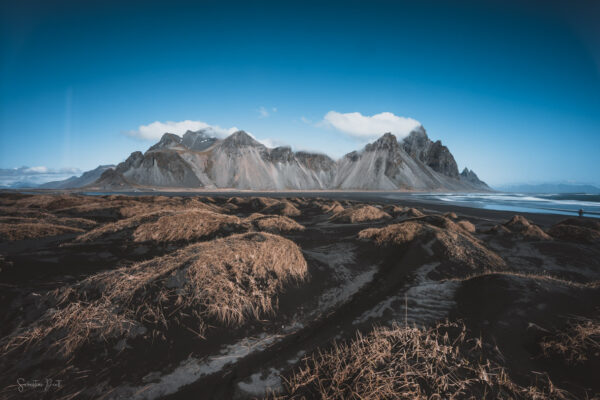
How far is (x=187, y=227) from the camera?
9.55m

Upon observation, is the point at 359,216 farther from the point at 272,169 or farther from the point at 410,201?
the point at 272,169

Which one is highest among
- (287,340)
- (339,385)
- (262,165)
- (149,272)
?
(262,165)

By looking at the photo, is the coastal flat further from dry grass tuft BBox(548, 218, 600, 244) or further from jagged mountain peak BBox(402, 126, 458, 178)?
jagged mountain peak BBox(402, 126, 458, 178)

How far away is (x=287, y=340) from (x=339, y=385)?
1.31 m

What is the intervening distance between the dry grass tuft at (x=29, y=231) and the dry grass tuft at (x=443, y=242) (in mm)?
13738

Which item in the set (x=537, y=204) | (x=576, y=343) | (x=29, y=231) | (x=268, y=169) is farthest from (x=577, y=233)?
(x=268, y=169)

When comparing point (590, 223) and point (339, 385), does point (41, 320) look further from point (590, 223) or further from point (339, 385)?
point (590, 223)

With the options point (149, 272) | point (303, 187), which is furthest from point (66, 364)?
point (303, 187)

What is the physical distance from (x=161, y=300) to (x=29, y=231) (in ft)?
32.1

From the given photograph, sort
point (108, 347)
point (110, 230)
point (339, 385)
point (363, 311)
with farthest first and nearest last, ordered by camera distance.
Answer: point (110, 230)
point (363, 311)
point (108, 347)
point (339, 385)

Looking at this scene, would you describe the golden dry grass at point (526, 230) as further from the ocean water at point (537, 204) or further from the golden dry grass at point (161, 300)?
the ocean water at point (537, 204)

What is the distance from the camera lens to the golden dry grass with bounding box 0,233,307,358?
132 inches

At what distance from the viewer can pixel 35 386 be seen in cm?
269

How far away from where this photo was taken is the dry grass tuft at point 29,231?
8.25 meters
